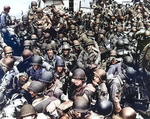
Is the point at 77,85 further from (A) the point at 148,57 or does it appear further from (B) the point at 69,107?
(A) the point at 148,57

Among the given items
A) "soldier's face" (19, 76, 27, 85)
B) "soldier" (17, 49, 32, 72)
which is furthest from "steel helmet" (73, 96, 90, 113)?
"soldier" (17, 49, 32, 72)

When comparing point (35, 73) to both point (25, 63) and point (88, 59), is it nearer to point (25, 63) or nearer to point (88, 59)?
point (25, 63)

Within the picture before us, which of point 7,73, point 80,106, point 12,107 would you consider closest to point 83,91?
point 80,106

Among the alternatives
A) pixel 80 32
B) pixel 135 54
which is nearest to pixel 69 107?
pixel 135 54

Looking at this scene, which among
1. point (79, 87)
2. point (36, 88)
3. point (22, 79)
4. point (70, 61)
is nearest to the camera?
point (36, 88)

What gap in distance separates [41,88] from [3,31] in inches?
292

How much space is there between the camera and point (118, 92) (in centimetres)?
574

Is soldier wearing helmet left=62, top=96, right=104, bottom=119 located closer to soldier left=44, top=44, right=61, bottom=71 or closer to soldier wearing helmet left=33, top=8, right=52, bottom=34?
soldier left=44, top=44, right=61, bottom=71

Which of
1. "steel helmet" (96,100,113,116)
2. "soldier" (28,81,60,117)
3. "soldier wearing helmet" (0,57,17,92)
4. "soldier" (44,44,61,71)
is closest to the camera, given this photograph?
"soldier" (28,81,60,117)

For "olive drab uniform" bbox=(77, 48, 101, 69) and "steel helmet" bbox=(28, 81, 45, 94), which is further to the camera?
"olive drab uniform" bbox=(77, 48, 101, 69)

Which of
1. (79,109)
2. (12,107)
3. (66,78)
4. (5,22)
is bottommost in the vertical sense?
(12,107)

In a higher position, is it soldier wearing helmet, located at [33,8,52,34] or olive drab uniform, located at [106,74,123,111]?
soldier wearing helmet, located at [33,8,52,34]

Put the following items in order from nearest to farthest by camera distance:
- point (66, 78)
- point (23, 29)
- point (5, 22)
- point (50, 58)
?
point (66, 78), point (50, 58), point (5, 22), point (23, 29)

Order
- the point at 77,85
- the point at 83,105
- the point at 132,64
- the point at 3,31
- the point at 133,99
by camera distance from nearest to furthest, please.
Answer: the point at 83,105
the point at 77,85
the point at 133,99
the point at 132,64
the point at 3,31
